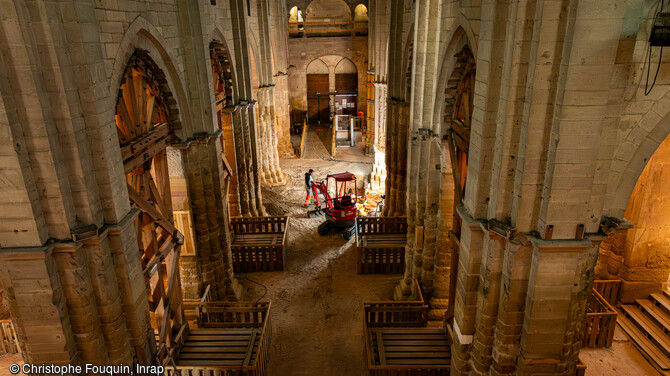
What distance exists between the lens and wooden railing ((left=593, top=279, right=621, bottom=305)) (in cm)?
1004

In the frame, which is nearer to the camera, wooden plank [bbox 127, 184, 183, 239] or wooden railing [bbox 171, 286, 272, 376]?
wooden plank [bbox 127, 184, 183, 239]

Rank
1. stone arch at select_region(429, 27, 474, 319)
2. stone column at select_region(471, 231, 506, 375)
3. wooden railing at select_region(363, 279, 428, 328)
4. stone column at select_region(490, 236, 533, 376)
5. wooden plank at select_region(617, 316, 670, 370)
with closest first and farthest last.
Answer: stone column at select_region(490, 236, 533, 376) < stone column at select_region(471, 231, 506, 375) < stone arch at select_region(429, 27, 474, 319) < wooden plank at select_region(617, 316, 670, 370) < wooden railing at select_region(363, 279, 428, 328)

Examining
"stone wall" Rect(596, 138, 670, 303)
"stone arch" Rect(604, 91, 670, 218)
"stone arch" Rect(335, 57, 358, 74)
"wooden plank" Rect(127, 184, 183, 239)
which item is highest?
"stone arch" Rect(335, 57, 358, 74)

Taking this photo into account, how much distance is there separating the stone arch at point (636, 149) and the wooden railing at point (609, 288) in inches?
→ 207

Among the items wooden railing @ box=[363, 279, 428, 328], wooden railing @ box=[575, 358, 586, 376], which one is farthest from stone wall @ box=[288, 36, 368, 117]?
wooden railing @ box=[575, 358, 586, 376]

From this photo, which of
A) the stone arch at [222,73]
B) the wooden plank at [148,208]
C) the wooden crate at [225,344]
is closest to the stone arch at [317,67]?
the stone arch at [222,73]

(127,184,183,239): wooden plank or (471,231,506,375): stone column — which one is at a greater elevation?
(127,184,183,239): wooden plank

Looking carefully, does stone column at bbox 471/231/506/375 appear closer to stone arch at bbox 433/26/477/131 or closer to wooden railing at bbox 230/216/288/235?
stone arch at bbox 433/26/477/131

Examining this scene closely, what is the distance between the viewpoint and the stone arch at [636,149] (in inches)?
209

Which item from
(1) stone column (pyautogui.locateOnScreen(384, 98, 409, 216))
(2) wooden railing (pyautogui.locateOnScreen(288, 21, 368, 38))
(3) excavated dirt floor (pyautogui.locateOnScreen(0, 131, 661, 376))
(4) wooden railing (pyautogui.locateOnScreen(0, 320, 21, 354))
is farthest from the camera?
(2) wooden railing (pyautogui.locateOnScreen(288, 21, 368, 38))

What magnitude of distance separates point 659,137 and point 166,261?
8.49 meters

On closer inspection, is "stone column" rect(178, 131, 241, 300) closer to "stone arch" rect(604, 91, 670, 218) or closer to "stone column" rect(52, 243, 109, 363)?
"stone column" rect(52, 243, 109, 363)

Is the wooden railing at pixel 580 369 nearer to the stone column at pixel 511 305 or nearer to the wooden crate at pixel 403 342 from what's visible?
the stone column at pixel 511 305

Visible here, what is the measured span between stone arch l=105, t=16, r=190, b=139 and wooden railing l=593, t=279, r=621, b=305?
9827 millimetres
